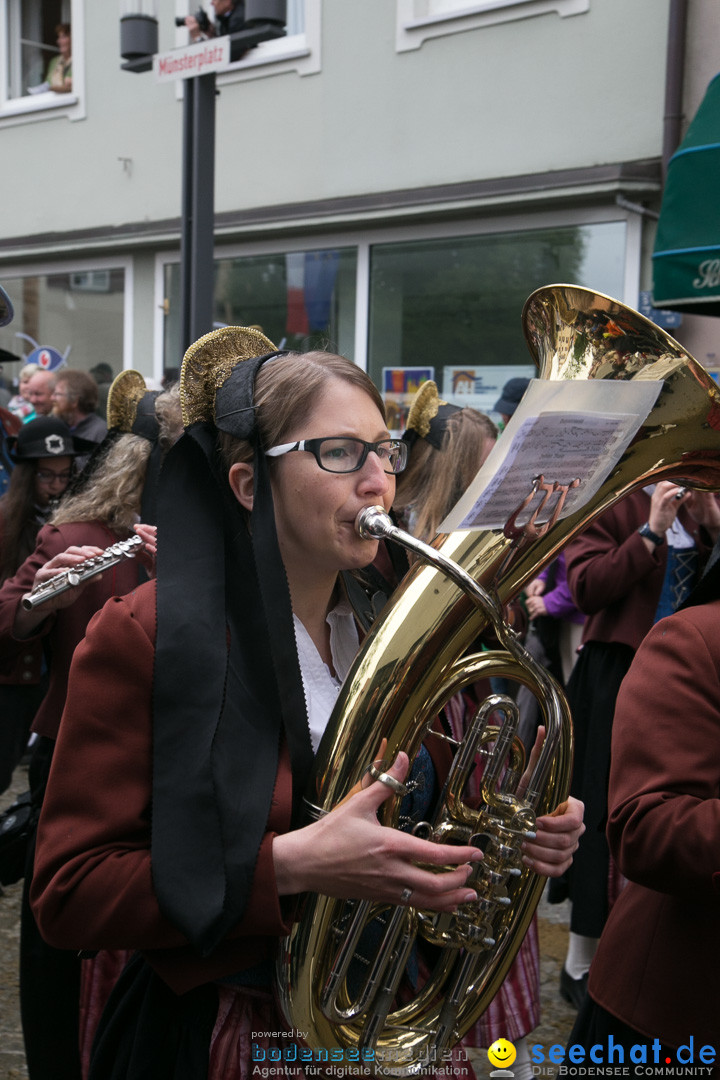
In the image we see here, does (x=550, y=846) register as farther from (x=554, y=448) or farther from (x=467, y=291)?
(x=467, y=291)

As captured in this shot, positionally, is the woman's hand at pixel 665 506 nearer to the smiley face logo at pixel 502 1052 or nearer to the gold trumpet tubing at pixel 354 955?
the smiley face logo at pixel 502 1052

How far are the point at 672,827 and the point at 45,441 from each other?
10.4 ft

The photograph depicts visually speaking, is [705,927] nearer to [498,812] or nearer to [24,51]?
[498,812]

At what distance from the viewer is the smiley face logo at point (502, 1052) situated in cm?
280

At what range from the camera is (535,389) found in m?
1.64

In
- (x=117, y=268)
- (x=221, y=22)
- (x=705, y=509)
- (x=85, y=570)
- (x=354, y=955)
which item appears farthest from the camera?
(x=117, y=268)

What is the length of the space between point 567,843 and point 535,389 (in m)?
0.67

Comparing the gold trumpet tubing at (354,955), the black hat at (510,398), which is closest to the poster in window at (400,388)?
the black hat at (510,398)

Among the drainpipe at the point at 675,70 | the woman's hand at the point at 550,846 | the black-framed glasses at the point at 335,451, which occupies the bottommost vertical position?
the woman's hand at the point at 550,846

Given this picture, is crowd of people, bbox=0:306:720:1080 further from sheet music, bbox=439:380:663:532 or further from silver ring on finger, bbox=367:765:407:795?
sheet music, bbox=439:380:663:532

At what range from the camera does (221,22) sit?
4379mm

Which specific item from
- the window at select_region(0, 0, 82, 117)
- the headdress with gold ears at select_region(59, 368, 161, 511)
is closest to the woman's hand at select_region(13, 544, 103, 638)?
the headdress with gold ears at select_region(59, 368, 161, 511)

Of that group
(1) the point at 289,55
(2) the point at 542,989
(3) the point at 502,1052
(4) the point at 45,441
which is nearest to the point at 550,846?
(3) the point at 502,1052

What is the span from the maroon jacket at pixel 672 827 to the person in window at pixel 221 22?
3412mm
